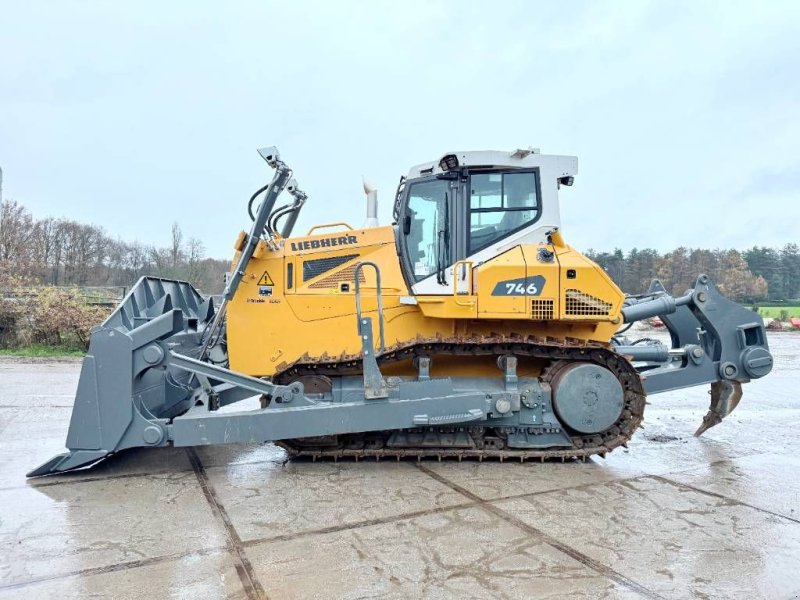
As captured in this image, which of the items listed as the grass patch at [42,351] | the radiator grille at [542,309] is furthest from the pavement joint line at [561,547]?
the grass patch at [42,351]

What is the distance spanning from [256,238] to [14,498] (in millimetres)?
2893

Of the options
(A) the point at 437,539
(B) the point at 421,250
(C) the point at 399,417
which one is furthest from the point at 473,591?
(B) the point at 421,250

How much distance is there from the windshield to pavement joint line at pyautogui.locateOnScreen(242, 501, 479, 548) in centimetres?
224

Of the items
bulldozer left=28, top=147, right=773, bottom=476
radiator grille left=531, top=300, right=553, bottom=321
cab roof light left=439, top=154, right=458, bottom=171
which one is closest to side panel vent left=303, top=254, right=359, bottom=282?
bulldozer left=28, top=147, right=773, bottom=476

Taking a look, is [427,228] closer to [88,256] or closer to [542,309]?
[542,309]

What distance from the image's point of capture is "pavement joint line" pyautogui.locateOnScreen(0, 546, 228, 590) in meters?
3.10

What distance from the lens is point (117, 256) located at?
118ft

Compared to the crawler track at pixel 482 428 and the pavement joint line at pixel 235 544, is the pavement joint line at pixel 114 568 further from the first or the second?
the crawler track at pixel 482 428

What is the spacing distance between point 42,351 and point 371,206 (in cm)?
1219

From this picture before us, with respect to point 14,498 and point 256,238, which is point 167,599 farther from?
point 256,238

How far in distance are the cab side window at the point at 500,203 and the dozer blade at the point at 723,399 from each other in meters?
2.81

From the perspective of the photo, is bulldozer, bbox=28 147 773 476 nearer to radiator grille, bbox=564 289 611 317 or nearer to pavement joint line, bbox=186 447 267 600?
radiator grille, bbox=564 289 611 317

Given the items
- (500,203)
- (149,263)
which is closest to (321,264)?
(500,203)

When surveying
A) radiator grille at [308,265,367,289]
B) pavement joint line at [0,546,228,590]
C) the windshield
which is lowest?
pavement joint line at [0,546,228,590]
